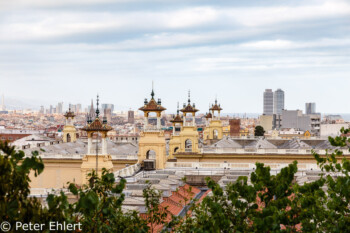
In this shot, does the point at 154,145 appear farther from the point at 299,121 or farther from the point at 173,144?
the point at 299,121

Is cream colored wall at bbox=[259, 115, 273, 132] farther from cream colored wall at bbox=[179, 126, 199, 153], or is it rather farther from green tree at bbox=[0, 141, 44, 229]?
green tree at bbox=[0, 141, 44, 229]

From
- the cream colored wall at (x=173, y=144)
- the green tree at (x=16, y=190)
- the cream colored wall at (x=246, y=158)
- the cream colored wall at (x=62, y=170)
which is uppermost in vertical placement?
the green tree at (x=16, y=190)

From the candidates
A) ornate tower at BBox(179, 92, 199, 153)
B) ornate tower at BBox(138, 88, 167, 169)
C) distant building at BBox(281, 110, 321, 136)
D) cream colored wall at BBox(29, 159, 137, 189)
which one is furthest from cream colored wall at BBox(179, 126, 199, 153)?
distant building at BBox(281, 110, 321, 136)

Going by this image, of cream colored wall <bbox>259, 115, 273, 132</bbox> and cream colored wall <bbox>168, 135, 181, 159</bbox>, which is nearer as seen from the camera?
cream colored wall <bbox>168, 135, 181, 159</bbox>

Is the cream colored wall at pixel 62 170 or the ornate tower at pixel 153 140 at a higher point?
the ornate tower at pixel 153 140

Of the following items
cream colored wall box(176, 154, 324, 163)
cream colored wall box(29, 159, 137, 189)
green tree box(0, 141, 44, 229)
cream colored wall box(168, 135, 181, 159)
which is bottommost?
cream colored wall box(29, 159, 137, 189)

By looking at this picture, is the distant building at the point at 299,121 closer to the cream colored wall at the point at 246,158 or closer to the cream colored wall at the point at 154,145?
the cream colored wall at the point at 246,158

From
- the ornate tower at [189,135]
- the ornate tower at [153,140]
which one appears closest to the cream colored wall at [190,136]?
the ornate tower at [189,135]

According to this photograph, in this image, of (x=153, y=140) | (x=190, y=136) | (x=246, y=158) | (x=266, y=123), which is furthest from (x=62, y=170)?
(x=266, y=123)

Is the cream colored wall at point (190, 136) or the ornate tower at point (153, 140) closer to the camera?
the ornate tower at point (153, 140)

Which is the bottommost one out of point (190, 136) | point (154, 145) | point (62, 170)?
point (62, 170)

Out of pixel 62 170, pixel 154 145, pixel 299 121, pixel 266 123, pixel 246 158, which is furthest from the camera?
pixel 266 123

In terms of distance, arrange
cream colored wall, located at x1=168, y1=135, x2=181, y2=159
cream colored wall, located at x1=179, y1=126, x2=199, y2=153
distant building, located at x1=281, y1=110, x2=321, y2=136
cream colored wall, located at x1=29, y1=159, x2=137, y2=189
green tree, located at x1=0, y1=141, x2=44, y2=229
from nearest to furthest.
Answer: green tree, located at x1=0, y1=141, x2=44, y2=229 < cream colored wall, located at x1=179, y1=126, x2=199, y2=153 < cream colored wall, located at x1=29, y1=159, x2=137, y2=189 < cream colored wall, located at x1=168, y1=135, x2=181, y2=159 < distant building, located at x1=281, y1=110, x2=321, y2=136

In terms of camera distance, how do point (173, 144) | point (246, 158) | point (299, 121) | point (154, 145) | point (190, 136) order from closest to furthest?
point (154, 145) → point (190, 136) → point (246, 158) → point (173, 144) → point (299, 121)
